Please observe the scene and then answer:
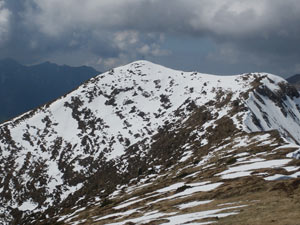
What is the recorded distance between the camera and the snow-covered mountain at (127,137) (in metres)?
107

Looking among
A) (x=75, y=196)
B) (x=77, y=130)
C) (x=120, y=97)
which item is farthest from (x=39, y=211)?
(x=120, y=97)

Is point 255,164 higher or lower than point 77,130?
lower

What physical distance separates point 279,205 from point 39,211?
4567 inches

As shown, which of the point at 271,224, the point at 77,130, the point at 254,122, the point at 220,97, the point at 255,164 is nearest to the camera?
the point at 271,224

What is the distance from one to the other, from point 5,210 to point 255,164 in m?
114

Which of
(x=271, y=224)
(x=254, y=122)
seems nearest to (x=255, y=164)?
(x=271, y=224)

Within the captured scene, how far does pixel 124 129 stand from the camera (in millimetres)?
169625

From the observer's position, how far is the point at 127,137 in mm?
161500

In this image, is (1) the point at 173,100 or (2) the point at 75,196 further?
(1) the point at 173,100

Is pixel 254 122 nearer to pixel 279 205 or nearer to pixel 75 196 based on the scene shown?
pixel 75 196

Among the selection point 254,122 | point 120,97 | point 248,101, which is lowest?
point 254,122

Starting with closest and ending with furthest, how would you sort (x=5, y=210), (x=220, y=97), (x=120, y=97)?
(x=5, y=210) → (x=220, y=97) → (x=120, y=97)

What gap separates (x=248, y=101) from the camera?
458 feet

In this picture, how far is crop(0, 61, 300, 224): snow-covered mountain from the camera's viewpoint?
10738cm
